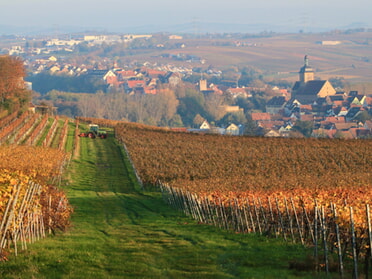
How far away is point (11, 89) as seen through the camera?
69.6 m

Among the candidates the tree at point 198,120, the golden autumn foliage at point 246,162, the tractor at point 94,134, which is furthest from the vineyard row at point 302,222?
the tree at point 198,120

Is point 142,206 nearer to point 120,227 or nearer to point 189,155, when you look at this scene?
point 120,227

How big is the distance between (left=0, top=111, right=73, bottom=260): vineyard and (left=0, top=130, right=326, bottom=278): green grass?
1.73 ft

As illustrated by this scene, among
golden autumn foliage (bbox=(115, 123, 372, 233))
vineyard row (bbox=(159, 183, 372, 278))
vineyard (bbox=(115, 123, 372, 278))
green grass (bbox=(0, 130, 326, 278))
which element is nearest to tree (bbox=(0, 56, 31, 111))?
vineyard (bbox=(115, 123, 372, 278))

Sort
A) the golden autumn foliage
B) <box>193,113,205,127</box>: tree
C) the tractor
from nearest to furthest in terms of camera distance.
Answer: the golden autumn foliage → the tractor → <box>193,113,205,127</box>: tree

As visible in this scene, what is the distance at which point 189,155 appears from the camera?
158 ft

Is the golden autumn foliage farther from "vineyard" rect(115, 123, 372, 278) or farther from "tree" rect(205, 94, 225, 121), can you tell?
"tree" rect(205, 94, 225, 121)

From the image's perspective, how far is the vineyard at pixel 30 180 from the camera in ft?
52.5

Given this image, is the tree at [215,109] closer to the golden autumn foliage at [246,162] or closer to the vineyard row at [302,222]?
the golden autumn foliage at [246,162]

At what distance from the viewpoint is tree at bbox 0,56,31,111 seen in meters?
69.4

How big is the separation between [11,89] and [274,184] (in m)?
44.0

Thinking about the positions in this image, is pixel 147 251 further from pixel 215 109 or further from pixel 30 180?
pixel 215 109

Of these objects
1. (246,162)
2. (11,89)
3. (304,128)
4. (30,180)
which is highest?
(30,180)

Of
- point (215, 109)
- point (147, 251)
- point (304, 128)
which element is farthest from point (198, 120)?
→ point (147, 251)
